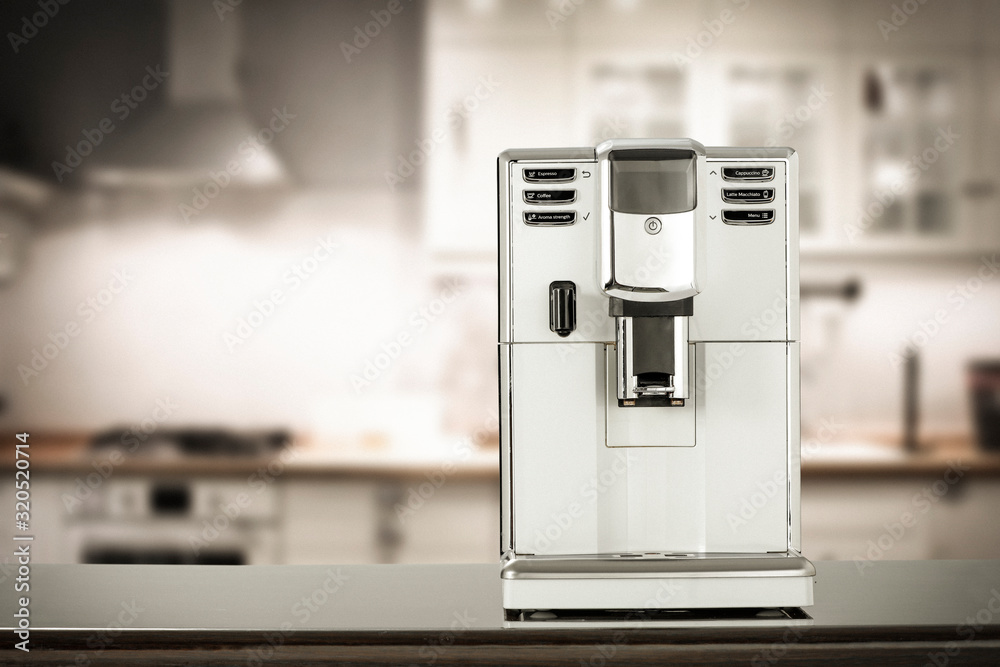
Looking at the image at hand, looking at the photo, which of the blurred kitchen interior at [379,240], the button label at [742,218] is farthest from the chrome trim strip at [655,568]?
the blurred kitchen interior at [379,240]

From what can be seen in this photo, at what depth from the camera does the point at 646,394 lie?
1.07m

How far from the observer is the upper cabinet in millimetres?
1918

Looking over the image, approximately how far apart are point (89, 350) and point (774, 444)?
1.73 meters

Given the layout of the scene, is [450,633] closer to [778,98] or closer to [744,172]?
[744,172]

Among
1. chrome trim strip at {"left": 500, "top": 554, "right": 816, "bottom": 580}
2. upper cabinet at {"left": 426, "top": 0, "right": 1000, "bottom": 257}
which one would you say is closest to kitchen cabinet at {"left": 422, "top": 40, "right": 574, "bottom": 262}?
upper cabinet at {"left": 426, "top": 0, "right": 1000, "bottom": 257}

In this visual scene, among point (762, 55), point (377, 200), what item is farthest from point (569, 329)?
point (762, 55)

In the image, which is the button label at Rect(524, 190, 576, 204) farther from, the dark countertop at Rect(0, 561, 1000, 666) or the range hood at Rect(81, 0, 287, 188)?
the range hood at Rect(81, 0, 287, 188)

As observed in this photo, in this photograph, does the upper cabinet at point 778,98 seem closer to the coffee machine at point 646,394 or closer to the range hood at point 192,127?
the range hood at point 192,127

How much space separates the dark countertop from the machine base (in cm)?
3

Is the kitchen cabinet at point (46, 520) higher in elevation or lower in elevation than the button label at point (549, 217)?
lower

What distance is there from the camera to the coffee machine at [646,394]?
1090 mm

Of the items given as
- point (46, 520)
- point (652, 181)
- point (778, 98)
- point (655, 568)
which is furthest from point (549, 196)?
point (46, 520)

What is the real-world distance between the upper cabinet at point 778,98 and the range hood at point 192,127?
1.68 ft

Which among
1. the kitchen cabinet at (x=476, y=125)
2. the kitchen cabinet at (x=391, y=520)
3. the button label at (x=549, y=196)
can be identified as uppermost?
the kitchen cabinet at (x=476, y=125)
